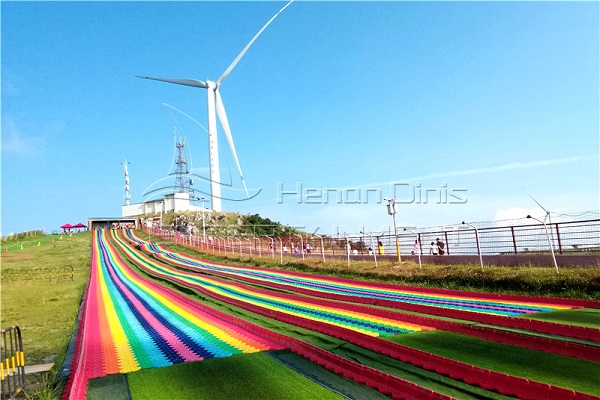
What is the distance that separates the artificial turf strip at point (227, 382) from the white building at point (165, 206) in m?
86.9

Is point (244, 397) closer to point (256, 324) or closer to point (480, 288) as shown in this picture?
point (256, 324)

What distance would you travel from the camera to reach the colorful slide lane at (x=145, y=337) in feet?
22.1

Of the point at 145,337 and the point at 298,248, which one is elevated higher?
the point at 298,248

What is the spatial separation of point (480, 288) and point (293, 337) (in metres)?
7.16

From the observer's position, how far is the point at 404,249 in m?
20.1

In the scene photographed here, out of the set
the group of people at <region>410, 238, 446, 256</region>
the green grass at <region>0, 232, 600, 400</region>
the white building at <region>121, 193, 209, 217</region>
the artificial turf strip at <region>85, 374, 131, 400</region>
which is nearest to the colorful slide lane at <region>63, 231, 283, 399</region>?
the artificial turf strip at <region>85, 374, 131, 400</region>

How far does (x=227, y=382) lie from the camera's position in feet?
17.6

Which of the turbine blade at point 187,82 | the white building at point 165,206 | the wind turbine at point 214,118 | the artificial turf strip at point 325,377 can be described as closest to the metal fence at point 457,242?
the artificial turf strip at point 325,377

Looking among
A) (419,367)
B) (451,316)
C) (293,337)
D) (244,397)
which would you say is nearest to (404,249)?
(451,316)

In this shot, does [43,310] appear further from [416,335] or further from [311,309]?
[416,335]

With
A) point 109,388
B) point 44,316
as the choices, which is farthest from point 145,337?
point 44,316

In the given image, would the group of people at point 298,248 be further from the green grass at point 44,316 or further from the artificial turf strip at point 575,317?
the artificial turf strip at point 575,317

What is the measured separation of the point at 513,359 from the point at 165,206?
92.8 metres

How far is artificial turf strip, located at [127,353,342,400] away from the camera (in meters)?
4.93
